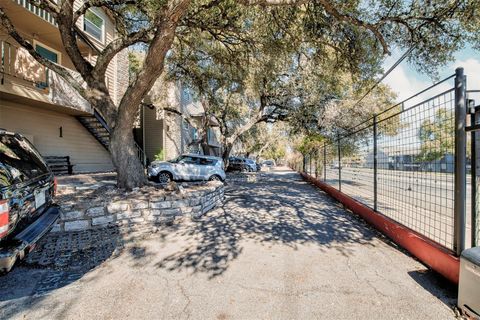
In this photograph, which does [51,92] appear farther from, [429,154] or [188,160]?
[429,154]

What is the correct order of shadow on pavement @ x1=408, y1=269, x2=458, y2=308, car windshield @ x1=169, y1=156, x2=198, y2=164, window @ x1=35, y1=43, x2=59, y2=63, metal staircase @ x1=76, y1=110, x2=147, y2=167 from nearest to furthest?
shadow on pavement @ x1=408, y1=269, x2=458, y2=308 → window @ x1=35, y1=43, x2=59, y2=63 → metal staircase @ x1=76, y1=110, x2=147, y2=167 → car windshield @ x1=169, y1=156, x2=198, y2=164

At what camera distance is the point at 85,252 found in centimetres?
418

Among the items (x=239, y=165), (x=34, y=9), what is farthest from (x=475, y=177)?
(x=239, y=165)

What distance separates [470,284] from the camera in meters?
2.44

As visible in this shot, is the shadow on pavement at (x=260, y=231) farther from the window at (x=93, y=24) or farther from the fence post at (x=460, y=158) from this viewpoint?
the window at (x=93, y=24)

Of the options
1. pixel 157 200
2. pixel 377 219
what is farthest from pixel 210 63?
pixel 377 219

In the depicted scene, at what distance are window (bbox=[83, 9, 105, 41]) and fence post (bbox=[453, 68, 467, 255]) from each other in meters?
14.2

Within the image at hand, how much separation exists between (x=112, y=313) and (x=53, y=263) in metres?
1.75

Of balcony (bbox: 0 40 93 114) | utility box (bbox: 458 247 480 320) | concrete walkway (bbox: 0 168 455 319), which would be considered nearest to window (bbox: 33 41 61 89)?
balcony (bbox: 0 40 93 114)

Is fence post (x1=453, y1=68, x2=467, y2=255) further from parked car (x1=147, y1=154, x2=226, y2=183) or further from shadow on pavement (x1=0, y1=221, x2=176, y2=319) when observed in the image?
parked car (x1=147, y1=154, x2=226, y2=183)

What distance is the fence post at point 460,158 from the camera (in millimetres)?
3102

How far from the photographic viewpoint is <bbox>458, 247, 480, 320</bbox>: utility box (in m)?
2.36

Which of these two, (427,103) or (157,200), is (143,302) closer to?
(157,200)

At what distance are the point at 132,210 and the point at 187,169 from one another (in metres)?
7.74
